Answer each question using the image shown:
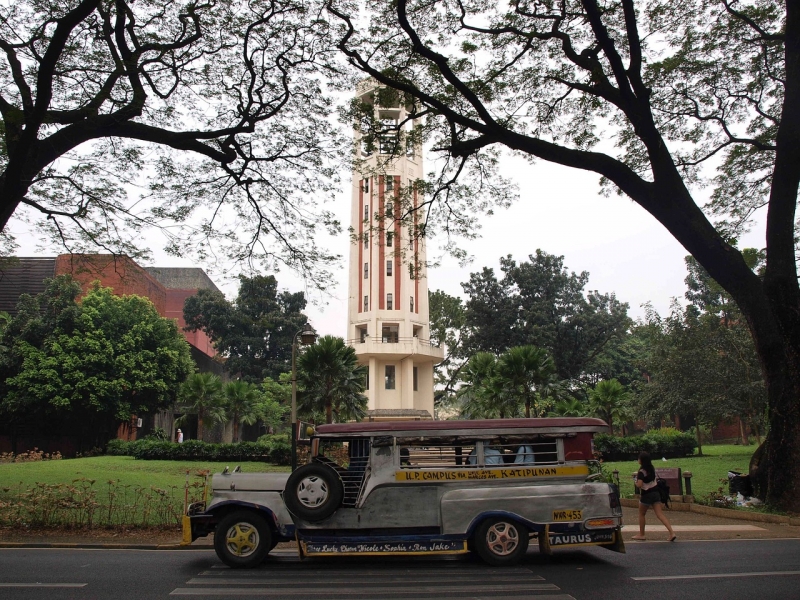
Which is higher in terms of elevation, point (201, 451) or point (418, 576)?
point (201, 451)

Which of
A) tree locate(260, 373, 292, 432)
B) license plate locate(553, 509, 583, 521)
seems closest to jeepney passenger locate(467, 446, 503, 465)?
license plate locate(553, 509, 583, 521)

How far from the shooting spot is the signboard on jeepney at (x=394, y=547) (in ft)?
28.7

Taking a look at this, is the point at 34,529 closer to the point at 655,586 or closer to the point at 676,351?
the point at 655,586

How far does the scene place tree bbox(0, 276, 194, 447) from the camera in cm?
3959

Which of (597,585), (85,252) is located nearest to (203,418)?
(85,252)

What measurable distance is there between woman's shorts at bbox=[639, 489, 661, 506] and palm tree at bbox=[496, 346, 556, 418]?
21.1 m

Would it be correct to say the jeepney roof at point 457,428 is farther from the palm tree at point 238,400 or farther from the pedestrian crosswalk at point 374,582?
the palm tree at point 238,400

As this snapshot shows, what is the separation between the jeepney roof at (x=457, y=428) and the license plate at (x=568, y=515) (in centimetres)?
110

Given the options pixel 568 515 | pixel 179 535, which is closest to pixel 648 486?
pixel 568 515

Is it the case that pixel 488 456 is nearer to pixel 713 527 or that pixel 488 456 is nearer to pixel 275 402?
pixel 713 527

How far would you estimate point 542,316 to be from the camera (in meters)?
57.8

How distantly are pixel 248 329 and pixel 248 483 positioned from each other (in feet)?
181

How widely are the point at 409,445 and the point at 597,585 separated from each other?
2981mm

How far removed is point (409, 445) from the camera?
9.16 meters
